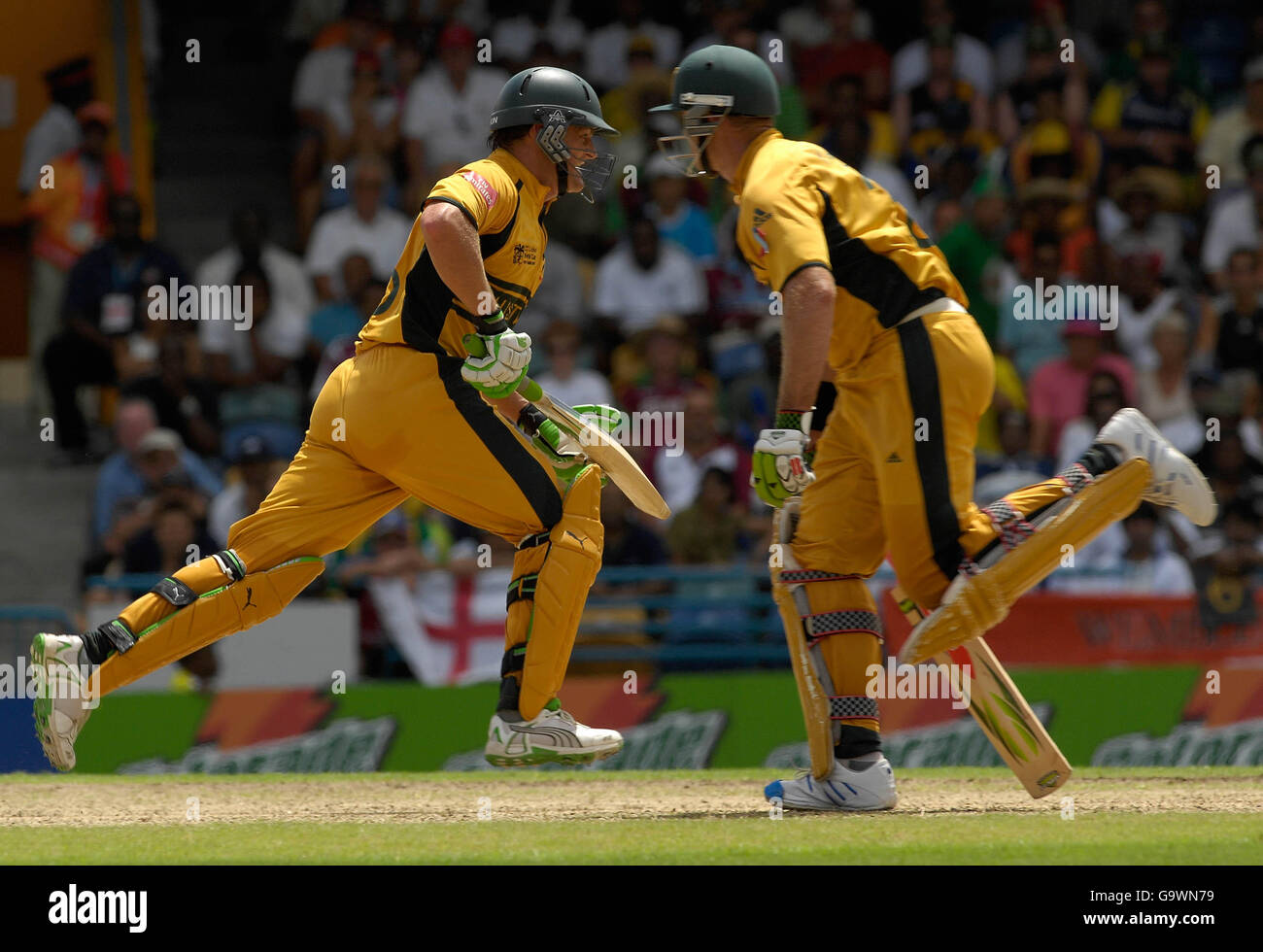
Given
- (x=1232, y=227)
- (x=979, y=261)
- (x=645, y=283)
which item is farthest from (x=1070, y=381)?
(x=645, y=283)

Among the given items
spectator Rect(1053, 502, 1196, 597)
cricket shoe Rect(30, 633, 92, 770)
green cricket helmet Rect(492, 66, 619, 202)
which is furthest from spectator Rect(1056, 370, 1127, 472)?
cricket shoe Rect(30, 633, 92, 770)

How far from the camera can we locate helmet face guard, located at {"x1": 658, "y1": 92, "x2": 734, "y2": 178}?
5973mm

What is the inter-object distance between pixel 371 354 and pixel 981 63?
9127mm

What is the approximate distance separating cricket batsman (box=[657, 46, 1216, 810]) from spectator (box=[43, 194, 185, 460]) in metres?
6.70

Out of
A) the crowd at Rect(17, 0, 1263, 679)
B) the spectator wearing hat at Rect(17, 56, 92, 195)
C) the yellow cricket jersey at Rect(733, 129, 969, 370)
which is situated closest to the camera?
the yellow cricket jersey at Rect(733, 129, 969, 370)

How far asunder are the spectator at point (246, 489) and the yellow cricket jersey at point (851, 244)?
528 cm

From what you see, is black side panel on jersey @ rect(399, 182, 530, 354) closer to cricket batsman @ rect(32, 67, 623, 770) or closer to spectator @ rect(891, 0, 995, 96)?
cricket batsman @ rect(32, 67, 623, 770)

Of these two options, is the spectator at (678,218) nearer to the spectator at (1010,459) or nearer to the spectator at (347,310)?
the spectator at (347,310)

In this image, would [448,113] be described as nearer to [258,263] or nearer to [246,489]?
[258,263]

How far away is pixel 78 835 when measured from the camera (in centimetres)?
542

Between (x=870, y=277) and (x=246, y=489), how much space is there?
561cm

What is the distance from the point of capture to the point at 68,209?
12.6m

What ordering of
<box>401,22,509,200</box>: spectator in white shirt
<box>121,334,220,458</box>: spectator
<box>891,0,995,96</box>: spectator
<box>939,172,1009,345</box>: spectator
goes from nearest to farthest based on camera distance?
<box>121,334,220,458</box>: spectator, <box>939,172,1009,345</box>: spectator, <box>401,22,509,200</box>: spectator in white shirt, <box>891,0,995,96</box>: spectator

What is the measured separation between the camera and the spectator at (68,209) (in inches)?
494
